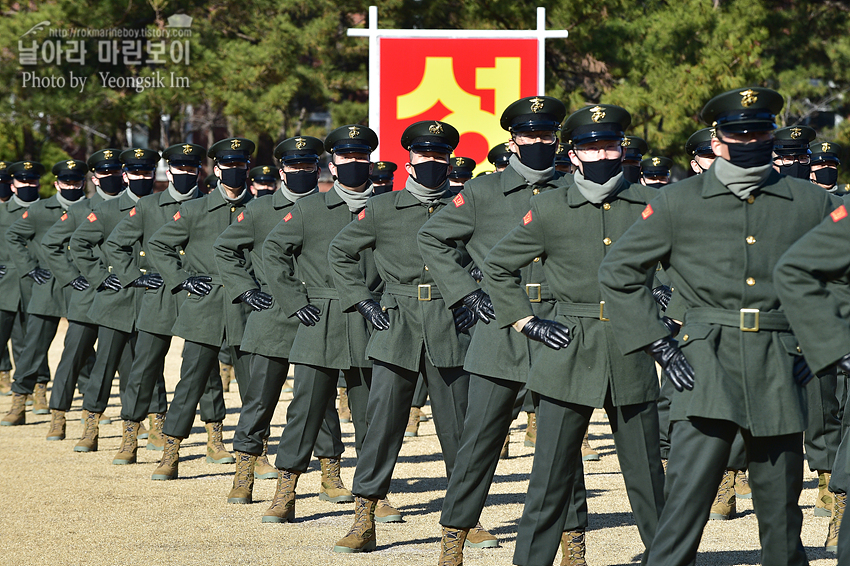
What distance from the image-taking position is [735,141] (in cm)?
480

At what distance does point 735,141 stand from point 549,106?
1.59m

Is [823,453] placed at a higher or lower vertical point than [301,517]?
higher

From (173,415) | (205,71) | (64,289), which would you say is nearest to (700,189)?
(173,415)

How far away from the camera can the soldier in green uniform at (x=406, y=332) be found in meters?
6.83

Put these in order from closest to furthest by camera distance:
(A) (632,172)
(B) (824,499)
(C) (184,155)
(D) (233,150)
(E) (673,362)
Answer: (E) (673,362), (B) (824,499), (A) (632,172), (D) (233,150), (C) (184,155)

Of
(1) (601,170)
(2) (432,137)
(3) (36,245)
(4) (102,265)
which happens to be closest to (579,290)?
(1) (601,170)

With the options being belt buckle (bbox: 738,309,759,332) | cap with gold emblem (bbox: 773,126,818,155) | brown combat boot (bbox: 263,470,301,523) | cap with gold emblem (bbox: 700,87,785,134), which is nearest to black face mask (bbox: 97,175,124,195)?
brown combat boot (bbox: 263,470,301,523)

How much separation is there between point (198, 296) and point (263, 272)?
112 centimetres

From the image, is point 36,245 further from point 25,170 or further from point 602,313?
point 602,313

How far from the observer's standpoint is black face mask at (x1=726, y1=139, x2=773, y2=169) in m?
4.78

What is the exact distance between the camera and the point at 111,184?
1134 cm

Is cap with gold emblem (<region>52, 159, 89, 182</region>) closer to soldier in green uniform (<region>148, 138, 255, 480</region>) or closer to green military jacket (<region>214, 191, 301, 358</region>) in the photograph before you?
soldier in green uniform (<region>148, 138, 255, 480</region>)

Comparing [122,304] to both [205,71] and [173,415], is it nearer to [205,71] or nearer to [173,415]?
[173,415]

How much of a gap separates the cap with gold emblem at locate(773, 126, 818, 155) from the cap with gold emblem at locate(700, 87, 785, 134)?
10.5 ft
